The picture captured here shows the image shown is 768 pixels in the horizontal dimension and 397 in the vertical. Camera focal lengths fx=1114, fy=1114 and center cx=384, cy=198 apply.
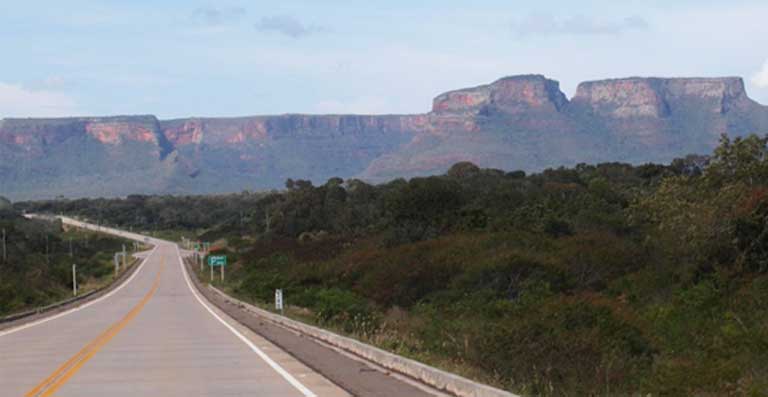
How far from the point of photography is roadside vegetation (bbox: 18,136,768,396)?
56.1 feet

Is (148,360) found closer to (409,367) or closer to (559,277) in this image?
(409,367)

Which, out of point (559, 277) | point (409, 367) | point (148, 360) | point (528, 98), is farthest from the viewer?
point (528, 98)

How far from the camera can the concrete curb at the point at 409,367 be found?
14.3 meters

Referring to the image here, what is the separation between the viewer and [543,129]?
186500mm

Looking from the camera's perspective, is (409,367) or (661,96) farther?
(661,96)

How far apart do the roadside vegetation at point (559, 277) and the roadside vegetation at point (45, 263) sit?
1219 cm

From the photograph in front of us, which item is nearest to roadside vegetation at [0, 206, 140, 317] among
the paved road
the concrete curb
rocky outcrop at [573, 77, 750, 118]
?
the paved road

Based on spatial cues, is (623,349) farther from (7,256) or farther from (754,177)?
(7,256)

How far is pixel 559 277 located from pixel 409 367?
2651 centimetres

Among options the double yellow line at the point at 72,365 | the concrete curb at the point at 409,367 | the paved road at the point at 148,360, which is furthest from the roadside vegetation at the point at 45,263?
the concrete curb at the point at 409,367

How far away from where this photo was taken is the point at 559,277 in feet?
142

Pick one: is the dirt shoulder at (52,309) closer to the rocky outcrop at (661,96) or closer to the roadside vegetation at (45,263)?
the roadside vegetation at (45,263)

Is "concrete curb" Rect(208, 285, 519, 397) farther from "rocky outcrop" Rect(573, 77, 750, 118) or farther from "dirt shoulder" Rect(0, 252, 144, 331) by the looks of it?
"rocky outcrop" Rect(573, 77, 750, 118)

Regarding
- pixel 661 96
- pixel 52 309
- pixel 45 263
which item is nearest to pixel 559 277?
pixel 52 309
